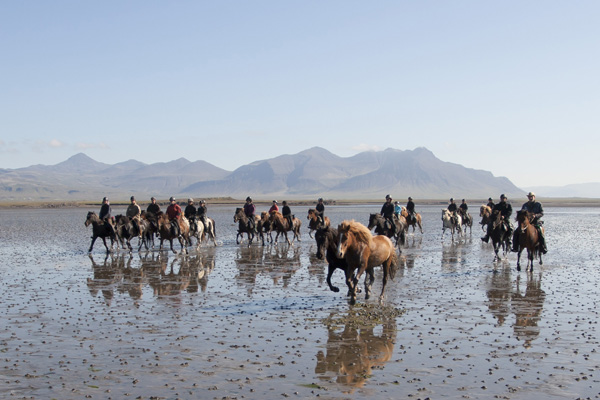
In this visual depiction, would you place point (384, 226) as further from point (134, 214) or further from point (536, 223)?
point (134, 214)

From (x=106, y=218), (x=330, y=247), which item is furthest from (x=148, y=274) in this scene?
(x=106, y=218)

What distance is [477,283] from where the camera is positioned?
1809 centimetres

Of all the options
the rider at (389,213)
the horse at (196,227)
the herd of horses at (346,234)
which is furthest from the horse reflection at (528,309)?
the horse at (196,227)

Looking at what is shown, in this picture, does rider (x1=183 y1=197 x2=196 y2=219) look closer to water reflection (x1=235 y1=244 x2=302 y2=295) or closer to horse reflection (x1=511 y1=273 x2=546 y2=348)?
water reflection (x1=235 y1=244 x2=302 y2=295)

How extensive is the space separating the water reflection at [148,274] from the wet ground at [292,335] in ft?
0.35

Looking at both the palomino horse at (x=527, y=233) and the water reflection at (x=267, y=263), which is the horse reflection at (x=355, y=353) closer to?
the water reflection at (x=267, y=263)

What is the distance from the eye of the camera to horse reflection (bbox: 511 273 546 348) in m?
11.5

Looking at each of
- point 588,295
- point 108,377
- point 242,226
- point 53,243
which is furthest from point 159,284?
point 53,243

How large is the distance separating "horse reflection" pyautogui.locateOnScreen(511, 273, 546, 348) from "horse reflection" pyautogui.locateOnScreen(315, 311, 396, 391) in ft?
8.34

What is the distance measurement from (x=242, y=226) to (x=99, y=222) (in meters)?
8.00

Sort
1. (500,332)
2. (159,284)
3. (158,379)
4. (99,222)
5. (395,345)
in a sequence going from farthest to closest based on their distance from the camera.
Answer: (99,222) → (159,284) → (500,332) → (395,345) → (158,379)

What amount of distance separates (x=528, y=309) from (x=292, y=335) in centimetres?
615

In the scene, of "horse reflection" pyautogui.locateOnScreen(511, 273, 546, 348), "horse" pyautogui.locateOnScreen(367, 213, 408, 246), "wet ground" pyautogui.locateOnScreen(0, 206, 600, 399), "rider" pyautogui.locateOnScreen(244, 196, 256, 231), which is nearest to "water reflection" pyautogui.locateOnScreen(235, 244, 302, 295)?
"wet ground" pyautogui.locateOnScreen(0, 206, 600, 399)

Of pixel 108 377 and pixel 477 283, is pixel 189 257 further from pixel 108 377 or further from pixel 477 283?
pixel 108 377
